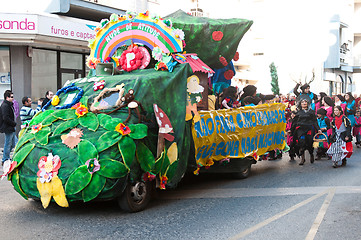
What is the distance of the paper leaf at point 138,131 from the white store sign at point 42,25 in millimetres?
9707

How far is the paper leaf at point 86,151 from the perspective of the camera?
5883 millimetres

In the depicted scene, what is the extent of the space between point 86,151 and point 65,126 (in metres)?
0.65

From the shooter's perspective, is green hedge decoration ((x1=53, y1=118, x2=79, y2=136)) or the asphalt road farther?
green hedge decoration ((x1=53, y1=118, x2=79, y2=136))

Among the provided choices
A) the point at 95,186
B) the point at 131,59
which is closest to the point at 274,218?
the point at 95,186

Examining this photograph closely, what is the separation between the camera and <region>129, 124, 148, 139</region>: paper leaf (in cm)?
620

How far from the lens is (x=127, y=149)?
607cm

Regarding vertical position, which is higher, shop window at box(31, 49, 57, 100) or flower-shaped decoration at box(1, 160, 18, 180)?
shop window at box(31, 49, 57, 100)

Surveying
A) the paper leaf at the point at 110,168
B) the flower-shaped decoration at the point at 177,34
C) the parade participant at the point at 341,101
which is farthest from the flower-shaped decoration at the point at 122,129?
the parade participant at the point at 341,101

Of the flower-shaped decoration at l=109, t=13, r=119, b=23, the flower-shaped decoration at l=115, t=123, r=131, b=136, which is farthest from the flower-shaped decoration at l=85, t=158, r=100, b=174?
the flower-shaped decoration at l=109, t=13, r=119, b=23

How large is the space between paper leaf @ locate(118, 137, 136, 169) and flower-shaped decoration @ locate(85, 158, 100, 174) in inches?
13.7

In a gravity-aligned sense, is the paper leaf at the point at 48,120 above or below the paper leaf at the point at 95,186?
above

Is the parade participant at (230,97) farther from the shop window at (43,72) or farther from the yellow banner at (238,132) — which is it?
the shop window at (43,72)

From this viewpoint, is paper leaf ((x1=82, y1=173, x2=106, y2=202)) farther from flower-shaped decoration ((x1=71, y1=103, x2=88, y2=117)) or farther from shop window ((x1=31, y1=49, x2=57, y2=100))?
shop window ((x1=31, y1=49, x2=57, y2=100))

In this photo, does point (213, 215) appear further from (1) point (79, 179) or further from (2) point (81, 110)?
(2) point (81, 110)
